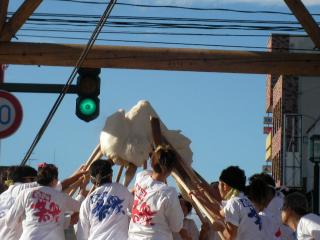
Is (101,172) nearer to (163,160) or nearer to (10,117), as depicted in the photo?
(163,160)

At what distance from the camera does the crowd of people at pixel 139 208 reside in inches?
378

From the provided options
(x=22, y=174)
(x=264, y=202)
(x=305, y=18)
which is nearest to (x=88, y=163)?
(x=22, y=174)

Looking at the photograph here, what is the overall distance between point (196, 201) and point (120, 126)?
159 cm

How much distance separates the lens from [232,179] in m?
9.86

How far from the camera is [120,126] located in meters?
11.6

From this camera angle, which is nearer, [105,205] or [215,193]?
[105,205]

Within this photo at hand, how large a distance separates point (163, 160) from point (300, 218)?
5.24ft

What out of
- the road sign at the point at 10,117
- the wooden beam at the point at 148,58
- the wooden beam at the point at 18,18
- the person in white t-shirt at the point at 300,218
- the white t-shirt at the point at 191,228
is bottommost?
the white t-shirt at the point at 191,228

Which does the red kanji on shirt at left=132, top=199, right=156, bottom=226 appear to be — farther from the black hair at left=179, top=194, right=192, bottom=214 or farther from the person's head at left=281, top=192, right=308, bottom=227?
the black hair at left=179, top=194, right=192, bottom=214

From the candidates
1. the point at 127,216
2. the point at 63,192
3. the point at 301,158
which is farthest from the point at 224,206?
the point at 301,158

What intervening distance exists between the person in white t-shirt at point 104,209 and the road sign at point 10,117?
9.81 feet

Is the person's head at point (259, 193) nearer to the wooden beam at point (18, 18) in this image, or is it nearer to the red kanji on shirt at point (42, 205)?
the red kanji on shirt at point (42, 205)

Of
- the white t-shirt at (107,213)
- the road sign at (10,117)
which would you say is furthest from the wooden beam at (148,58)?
the white t-shirt at (107,213)

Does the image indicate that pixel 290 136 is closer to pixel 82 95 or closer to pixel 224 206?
pixel 82 95
